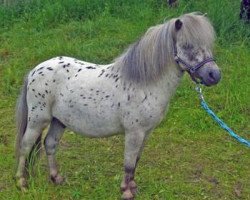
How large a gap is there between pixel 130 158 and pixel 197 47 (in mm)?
1030

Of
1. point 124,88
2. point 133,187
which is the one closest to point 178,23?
point 124,88

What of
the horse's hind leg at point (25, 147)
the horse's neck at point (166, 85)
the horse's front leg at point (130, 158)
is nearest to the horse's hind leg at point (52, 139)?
the horse's hind leg at point (25, 147)

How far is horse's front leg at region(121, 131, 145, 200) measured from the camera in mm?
3789

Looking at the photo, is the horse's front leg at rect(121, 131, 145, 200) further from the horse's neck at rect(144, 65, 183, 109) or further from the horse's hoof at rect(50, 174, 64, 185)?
the horse's hoof at rect(50, 174, 64, 185)

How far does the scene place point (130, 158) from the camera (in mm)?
3879

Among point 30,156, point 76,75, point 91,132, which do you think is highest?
point 76,75

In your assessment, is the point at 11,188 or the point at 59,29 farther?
the point at 59,29

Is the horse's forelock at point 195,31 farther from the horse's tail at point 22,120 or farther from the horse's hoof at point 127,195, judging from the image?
the horse's tail at point 22,120

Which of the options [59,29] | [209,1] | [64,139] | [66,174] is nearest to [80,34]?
[59,29]

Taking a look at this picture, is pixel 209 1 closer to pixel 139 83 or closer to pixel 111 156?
pixel 111 156

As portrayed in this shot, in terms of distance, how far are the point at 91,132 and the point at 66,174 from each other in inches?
31.6

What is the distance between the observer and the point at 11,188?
4.28 m

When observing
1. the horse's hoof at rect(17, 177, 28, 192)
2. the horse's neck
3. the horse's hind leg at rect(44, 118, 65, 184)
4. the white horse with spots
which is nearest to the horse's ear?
the white horse with spots

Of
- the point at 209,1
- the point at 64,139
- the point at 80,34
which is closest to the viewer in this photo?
the point at 64,139
